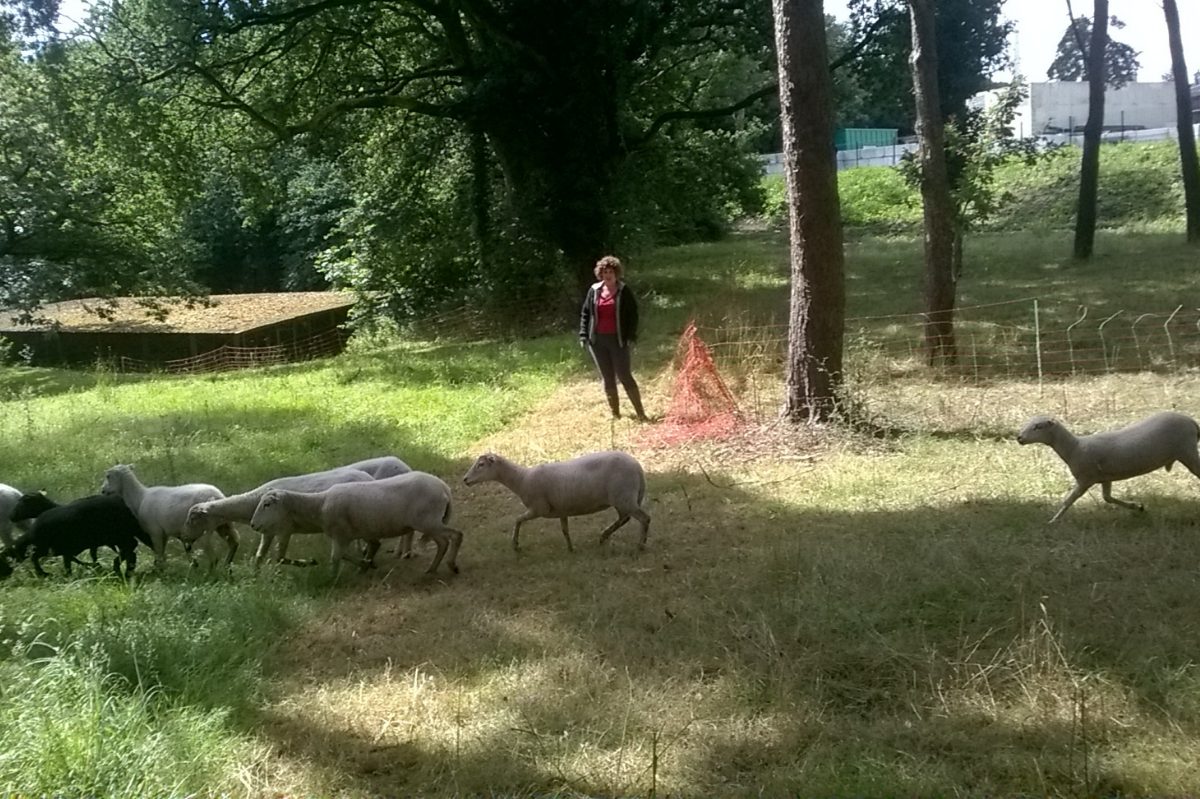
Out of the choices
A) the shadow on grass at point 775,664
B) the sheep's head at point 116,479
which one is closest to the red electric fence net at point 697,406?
the shadow on grass at point 775,664

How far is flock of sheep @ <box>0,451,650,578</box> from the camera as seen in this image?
6.91 meters

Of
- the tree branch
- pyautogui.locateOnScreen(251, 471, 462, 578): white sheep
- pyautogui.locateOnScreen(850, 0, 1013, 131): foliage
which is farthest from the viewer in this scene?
pyautogui.locateOnScreen(850, 0, 1013, 131): foliage

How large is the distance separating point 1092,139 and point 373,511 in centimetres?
2075

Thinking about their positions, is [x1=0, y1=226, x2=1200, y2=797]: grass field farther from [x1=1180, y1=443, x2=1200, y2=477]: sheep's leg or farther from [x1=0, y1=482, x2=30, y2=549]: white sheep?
[x1=0, y1=482, x2=30, y2=549]: white sheep

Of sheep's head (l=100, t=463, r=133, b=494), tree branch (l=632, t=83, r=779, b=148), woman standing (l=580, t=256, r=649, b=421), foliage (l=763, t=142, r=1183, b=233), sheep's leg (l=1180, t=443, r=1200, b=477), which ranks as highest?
tree branch (l=632, t=83, r=779, b=148)

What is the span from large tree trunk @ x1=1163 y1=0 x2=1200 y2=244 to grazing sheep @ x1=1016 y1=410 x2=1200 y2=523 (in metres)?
18.2

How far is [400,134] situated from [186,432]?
13116 mm

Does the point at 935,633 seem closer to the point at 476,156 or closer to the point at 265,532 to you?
the point at 265,532

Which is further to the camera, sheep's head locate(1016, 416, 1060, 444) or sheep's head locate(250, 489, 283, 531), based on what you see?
sheep's head locate(1016, 416, 1060, 444)

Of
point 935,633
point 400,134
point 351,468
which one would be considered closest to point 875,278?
point 400,134

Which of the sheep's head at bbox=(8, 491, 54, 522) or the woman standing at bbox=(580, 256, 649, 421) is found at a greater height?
the woman standing at bbox=(580, 256, 649, 421)

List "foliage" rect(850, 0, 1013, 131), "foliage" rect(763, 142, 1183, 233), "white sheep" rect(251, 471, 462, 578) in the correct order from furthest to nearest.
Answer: "foliage" rect(763, 142, 1183, 233) → "foliage" rect(850, 0, 1013, 131) → "white sheep" rect(251, 471, 462, 578)

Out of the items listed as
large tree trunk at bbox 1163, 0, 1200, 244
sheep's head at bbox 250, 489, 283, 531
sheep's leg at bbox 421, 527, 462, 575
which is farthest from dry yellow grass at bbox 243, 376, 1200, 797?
large tree trunk at bbox 1163, 0, 1200, 244

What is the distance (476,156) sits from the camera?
22.9 meters
